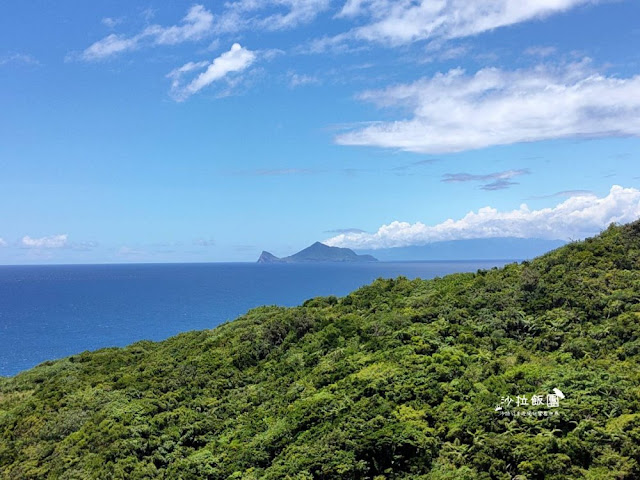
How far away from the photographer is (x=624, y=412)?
74.1 feet

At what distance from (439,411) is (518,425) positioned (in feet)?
14.1

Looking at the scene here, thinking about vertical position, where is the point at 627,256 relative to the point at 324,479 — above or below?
above

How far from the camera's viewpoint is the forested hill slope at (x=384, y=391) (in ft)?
75.5

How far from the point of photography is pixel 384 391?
2923cm

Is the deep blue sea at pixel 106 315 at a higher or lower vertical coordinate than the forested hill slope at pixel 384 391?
lower

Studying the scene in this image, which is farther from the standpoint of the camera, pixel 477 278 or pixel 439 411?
pixel 477 278

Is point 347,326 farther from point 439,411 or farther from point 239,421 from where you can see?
point 439,411

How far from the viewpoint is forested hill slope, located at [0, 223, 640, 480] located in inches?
906

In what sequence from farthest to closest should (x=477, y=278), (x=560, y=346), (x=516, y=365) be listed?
(x=477, y=278), (x=560, y=346), (x=516, y=365)

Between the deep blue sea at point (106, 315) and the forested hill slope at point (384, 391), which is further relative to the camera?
the deep blue sea at point (106, 315)

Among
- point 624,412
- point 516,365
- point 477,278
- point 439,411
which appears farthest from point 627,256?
point 439,411

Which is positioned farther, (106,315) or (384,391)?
(106,315)

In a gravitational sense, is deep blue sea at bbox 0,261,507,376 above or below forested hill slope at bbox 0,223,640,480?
below

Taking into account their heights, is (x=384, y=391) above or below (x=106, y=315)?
above
